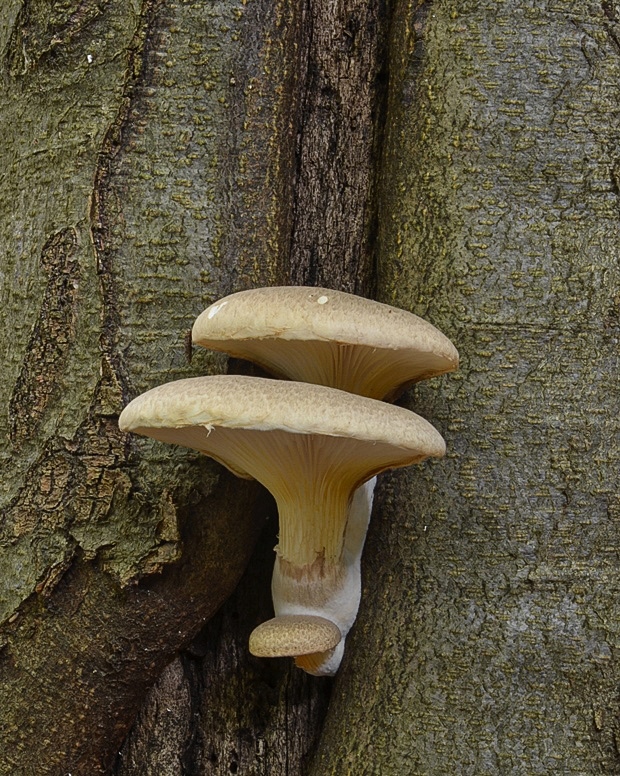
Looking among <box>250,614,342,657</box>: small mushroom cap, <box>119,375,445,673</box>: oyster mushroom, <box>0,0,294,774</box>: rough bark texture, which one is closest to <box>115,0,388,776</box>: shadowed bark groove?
<box>0,0,294,774</box>: rough bark texture

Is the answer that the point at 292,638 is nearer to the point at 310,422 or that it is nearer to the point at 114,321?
the point at 310,422

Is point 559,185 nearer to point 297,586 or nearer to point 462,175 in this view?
point 462,175

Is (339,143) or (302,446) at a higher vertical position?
(339,143)

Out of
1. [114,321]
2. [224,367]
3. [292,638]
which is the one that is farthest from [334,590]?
[114,321]

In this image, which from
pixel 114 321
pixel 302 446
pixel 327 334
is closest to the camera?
pixel 327 334

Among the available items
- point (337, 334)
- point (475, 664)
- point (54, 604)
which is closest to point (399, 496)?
point (475, 664)

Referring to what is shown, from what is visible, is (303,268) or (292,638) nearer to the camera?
(292,638)

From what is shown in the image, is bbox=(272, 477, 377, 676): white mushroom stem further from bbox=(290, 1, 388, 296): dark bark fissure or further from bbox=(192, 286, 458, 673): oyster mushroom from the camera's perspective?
bbox=(290, 1, 388, 296): dark bark fissure
